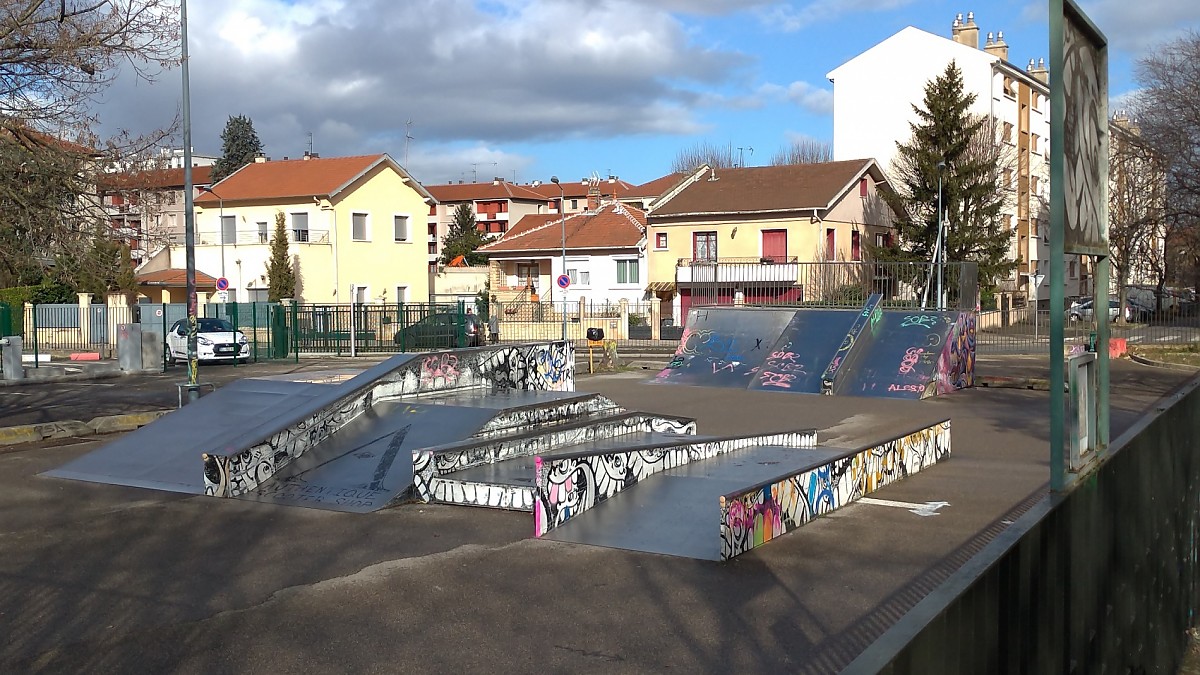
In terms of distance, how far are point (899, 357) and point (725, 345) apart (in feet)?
13.8

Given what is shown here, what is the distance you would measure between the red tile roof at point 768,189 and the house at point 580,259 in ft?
12.5

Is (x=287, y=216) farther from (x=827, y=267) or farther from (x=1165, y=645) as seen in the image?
(x=1165, y=645)

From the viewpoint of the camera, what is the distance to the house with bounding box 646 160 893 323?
157 feet

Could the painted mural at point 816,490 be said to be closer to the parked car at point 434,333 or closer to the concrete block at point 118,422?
the concrete block at point 118,422

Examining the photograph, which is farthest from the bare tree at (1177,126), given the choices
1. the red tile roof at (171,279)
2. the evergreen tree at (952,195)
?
the red tile roof at (171,279)

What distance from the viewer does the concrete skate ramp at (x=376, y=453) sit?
388 inches

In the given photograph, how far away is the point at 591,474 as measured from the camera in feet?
29.2

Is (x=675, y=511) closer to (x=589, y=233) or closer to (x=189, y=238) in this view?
(x=189, y=238)

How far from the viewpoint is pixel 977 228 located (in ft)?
156

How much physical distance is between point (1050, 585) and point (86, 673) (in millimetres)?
4693

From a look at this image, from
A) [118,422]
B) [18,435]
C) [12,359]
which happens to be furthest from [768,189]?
[18,435]

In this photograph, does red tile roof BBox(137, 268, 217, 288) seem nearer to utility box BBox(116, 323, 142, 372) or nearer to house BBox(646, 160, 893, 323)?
house BBox(646, 160, 893, 323)

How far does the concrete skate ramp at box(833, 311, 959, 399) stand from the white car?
1910 cm

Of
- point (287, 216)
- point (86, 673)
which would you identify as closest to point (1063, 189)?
point (86, 673)
